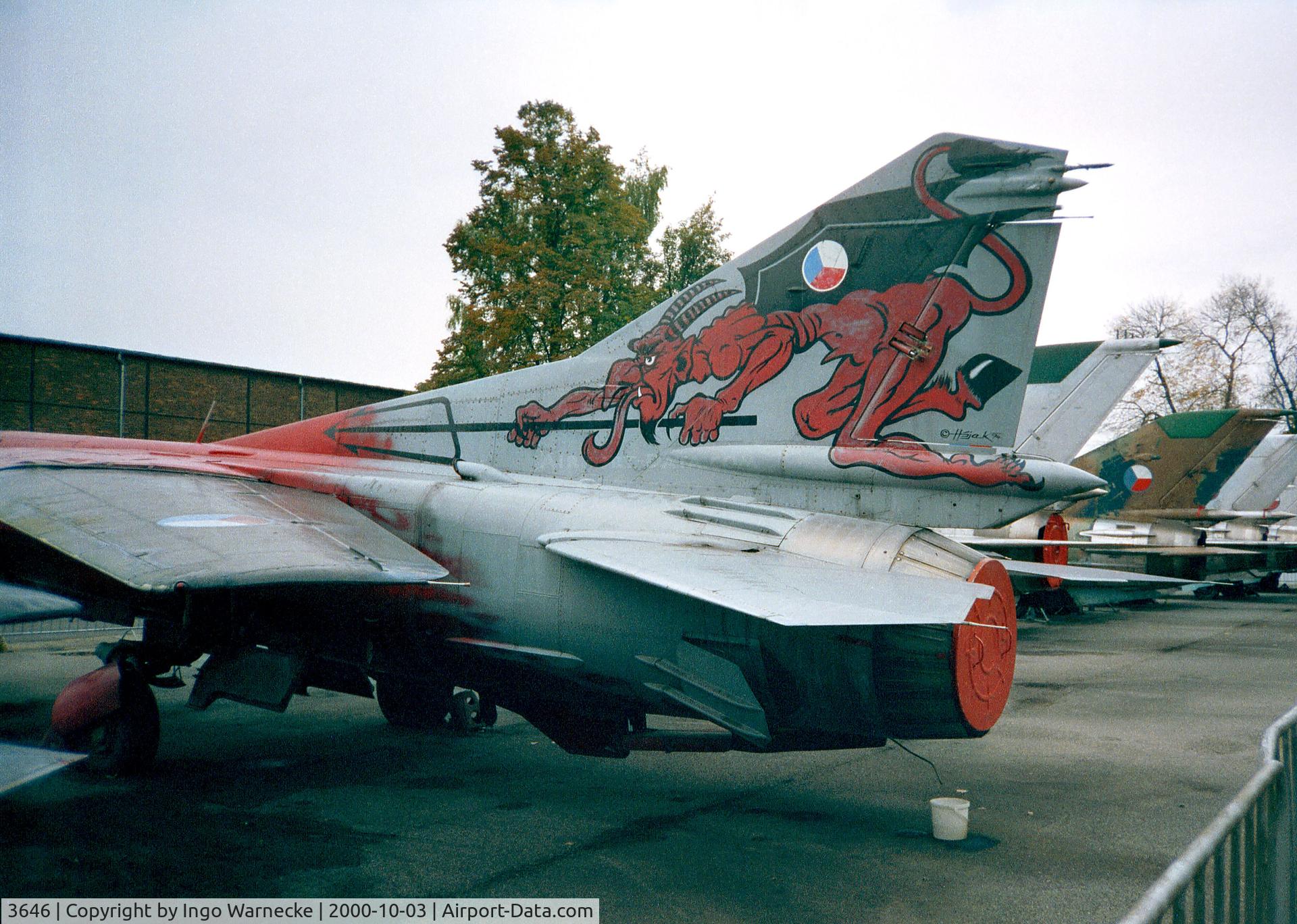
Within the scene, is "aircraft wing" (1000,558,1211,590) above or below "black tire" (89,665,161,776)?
above

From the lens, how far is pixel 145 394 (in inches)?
816

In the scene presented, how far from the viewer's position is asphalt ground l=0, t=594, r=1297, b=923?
499cm

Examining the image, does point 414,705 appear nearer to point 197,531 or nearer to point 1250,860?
point 197,531

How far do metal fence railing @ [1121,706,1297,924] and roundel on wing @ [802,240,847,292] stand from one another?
3.96 meters

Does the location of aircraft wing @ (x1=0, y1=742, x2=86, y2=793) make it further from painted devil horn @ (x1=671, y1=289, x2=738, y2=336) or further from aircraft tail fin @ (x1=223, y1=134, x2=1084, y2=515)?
painted devil horn @ (x1=671, y1=289, x2=738, y2=336)

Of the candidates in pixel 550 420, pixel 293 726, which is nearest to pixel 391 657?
pixel 550 420

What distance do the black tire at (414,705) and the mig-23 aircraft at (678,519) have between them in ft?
3.61

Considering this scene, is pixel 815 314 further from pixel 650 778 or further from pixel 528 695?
pixel 650 778

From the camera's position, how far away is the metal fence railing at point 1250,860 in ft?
6.38

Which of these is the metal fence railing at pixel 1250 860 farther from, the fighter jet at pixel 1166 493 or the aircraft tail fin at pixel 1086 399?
the fighter jet at pixel 1166 493

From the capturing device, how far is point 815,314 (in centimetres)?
661

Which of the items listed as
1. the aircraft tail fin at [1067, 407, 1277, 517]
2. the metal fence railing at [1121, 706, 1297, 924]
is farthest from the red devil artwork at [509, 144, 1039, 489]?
the aircraft tail fin at [1067, 407, 1277, 517]


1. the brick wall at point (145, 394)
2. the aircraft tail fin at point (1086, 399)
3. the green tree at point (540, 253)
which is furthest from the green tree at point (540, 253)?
the aircraft tail fin at point (1086, 399)

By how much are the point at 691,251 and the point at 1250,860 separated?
110 ft
